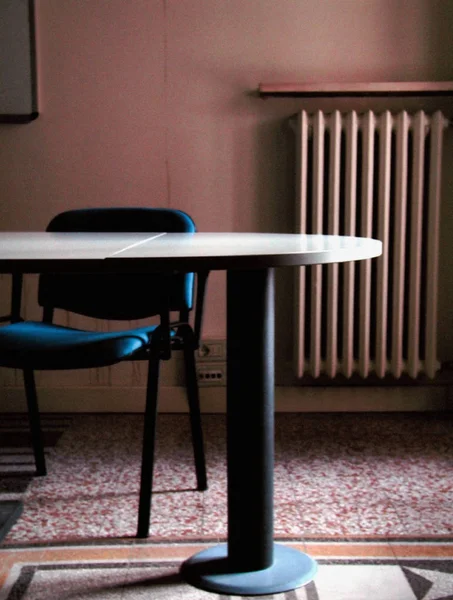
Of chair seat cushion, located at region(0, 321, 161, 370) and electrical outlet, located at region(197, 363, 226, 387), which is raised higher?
chair seat cushion, located at region(0, 321, 161, 370)

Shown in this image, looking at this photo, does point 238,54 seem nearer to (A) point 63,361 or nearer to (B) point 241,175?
(B) point 241,175

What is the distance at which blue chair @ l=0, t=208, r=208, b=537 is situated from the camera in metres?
1.77

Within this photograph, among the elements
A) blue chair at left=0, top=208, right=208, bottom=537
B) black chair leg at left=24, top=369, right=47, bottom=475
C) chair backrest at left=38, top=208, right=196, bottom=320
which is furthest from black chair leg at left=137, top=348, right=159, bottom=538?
black chair leg at left=24, top=369, right=47, bottom=475

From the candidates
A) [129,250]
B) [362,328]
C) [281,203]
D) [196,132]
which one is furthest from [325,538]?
[196,132]

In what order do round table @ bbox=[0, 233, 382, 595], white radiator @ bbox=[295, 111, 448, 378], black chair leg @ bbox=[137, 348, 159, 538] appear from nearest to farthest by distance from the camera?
1. round table @ bbox=[0, 233, 382, 595]
2. black chair leg @ bbox=[137, 348, 159, 538]
3. white radiator @ bbox=[295, 111, 448, 378]

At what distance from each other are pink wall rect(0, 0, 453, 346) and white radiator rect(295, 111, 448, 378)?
162 millimetres

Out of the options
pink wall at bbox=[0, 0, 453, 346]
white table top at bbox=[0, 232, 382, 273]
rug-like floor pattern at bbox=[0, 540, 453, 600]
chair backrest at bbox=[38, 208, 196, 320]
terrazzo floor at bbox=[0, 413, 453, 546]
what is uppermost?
pink wall at bbox=[0, 0, 453, 346]

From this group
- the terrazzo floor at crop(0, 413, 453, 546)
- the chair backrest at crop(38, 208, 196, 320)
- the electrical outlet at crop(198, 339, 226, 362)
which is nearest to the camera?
the terrazzo floor at crop(0, 413, 453, 546)

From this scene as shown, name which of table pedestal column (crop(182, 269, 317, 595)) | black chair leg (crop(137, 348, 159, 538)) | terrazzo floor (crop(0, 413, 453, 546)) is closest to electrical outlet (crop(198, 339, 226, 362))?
terrazzo floor (crop(0, 413, 453, 546))

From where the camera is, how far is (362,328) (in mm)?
2795

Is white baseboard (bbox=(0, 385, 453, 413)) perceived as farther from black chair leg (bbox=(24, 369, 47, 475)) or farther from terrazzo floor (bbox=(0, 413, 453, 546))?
black chair leg (bbox=(24, 369, 47, 475))

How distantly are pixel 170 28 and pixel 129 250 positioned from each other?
1718 mm

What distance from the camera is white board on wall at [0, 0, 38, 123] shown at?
277cm

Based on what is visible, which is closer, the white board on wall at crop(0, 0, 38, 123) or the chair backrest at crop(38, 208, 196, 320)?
the chair backrest at crop(38, 208, 196, 320)
